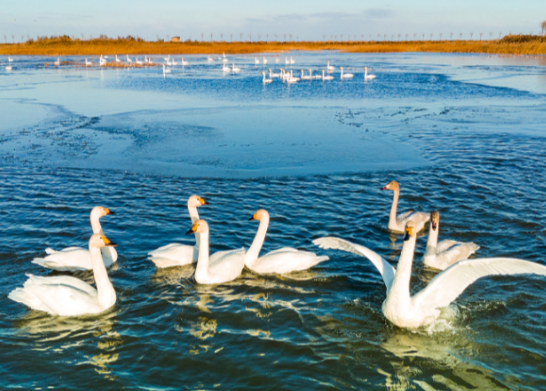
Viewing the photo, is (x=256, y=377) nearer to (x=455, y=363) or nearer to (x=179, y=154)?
(x=455, y=363)

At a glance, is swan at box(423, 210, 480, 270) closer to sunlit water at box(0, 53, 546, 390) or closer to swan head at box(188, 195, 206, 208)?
sunlit water at box(0, 53, 546, 390)

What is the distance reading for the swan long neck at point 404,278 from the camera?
18.8 ft

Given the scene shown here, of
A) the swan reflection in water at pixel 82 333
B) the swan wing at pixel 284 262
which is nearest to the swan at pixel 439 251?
the swan wing at pixel 284 262

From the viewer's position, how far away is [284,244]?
851 centimetres

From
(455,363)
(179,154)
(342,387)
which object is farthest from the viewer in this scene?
(179,154)

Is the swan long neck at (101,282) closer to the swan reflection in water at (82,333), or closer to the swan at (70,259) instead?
the swan reflection in water at (82,333)

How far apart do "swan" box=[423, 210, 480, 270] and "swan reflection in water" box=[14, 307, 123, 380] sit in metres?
4.66

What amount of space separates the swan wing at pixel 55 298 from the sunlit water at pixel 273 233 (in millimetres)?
165

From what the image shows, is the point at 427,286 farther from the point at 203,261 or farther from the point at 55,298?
the point at 55,298

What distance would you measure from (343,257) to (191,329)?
3.10 meters

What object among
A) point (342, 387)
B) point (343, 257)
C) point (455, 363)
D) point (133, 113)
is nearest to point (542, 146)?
point (343, 257)

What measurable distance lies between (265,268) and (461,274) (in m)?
2.84

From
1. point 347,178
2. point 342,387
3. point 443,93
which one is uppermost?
point 443,93

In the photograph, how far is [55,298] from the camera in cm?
608
